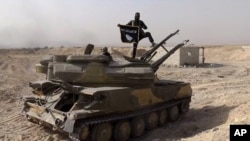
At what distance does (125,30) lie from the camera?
1237cm

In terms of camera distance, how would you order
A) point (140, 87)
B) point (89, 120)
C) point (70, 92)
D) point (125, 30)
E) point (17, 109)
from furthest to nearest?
1. point (17, 109)
2. point (125, 30)
3. point (140, 87)
4. point (70, 92)
5. point (89, 120)

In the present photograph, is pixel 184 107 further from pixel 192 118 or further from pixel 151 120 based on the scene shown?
pixel 151 120

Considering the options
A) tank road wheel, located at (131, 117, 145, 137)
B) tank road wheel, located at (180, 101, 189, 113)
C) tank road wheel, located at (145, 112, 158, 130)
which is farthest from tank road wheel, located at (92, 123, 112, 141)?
tank road wheel, located at (180, 101, 189, 113)

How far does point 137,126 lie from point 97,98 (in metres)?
1.92

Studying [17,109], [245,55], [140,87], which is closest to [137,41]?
[140,87]

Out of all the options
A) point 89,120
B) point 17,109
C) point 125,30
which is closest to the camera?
point 89,120

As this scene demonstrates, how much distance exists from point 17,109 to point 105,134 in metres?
5.34

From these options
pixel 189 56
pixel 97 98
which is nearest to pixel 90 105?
pixel 97 98

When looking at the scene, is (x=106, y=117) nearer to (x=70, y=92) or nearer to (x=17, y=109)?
(x=70, y=92)

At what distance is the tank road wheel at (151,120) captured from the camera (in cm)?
1180

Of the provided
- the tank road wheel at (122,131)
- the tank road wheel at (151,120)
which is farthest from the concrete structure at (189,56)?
the tank road wheel at (122,131)

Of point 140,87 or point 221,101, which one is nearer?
point 140,87

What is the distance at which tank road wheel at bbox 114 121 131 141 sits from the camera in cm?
1056

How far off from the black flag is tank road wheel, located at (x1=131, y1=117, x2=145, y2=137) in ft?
8.21
